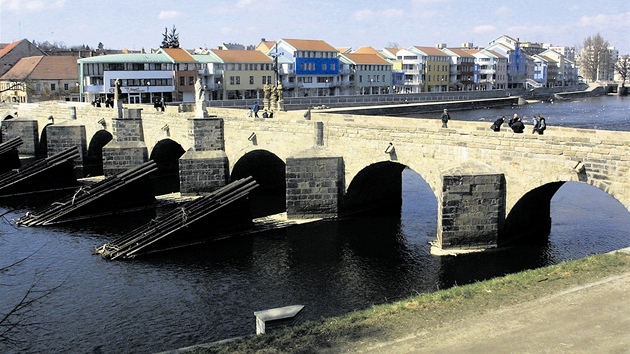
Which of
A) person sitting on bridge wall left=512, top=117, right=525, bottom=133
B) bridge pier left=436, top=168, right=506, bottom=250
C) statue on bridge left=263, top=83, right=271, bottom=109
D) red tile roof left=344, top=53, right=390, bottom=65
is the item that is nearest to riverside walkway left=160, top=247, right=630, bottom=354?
bridge pier left=436, top=168, right=506, bottom=250

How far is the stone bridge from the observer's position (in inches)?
944

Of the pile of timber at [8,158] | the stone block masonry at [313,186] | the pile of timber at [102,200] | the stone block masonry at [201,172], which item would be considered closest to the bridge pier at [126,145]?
the stone block masonry at [201,172]

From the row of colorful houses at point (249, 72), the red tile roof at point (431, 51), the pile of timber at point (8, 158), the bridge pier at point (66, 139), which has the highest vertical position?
the red tile roof at point (431, 51)

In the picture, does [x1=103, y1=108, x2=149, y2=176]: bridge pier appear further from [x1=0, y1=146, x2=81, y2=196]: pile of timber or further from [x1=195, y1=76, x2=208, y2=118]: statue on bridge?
[x1=195, y1=76, x2=208, y2=118]: statue on bridge

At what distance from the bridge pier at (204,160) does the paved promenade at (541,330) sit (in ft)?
87.0

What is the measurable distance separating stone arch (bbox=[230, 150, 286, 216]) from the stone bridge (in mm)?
87

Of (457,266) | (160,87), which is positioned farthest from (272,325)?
(160,87)

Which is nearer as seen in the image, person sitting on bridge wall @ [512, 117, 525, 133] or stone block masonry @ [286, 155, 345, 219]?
person sitting on bridge wall @ [512, 117, 525, 133]

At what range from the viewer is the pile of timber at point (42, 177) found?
1625 inches

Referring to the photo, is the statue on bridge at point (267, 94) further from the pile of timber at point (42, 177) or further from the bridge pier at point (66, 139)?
the bridge pier at point (66, 139)

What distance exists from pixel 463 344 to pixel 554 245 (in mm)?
15792

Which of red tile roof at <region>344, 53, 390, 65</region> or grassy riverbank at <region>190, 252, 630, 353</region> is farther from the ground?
red tile roof at <region>344, 53, 390, 65</region>

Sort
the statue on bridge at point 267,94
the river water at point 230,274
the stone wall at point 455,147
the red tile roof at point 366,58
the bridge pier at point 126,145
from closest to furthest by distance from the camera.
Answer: the river water at point 230,274 → the stone wall at point 455,147 → the bridge pier at point 126,145 → the statue on bridge at point 267,94 → the red tile roof at point 366,58

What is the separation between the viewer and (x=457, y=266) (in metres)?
24.5
